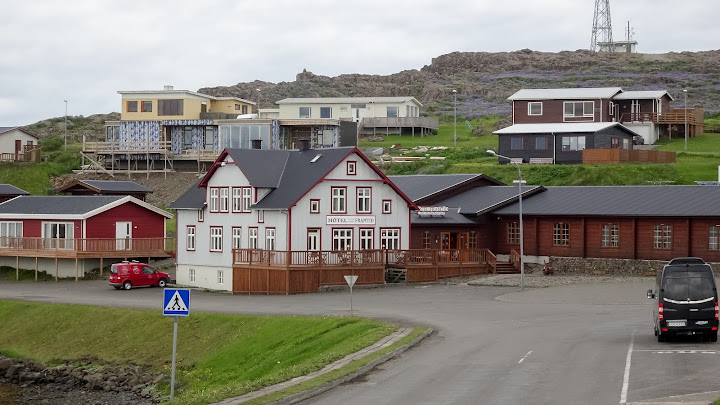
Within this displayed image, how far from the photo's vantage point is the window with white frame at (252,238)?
60844 mm

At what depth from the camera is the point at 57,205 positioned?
70.8 m

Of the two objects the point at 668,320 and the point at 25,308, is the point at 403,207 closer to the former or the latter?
the point at 25,308

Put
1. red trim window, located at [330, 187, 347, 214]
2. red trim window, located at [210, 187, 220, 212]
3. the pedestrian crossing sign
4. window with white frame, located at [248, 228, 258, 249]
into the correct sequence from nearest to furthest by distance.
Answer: the pedestrian crossing sign, red trim window, located at [330, 187, 347, 214], window with white frame, located at [248, 228, 258, 249], red trim window, located at [210, 187, 220, 212]

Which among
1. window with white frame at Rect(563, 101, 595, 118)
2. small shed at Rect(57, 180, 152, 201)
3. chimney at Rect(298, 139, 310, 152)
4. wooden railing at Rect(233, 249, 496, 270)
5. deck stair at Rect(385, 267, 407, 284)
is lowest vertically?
deck stair at Rect(385, 267, 407, 284)

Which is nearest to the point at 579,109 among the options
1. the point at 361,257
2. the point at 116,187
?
the point at 116,187

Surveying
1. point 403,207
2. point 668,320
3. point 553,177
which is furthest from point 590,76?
point 668,320

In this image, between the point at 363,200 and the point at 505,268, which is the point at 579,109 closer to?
the point at 505,268

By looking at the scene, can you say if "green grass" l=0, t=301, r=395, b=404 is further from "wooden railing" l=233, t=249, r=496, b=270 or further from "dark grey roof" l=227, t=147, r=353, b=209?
"dark grey roof" l=227, t=147, r=353, b=209

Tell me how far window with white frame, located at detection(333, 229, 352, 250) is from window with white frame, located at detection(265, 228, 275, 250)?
342 centimetres

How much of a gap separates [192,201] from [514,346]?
34965 millimetres

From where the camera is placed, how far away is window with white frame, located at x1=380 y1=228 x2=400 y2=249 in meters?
62.0

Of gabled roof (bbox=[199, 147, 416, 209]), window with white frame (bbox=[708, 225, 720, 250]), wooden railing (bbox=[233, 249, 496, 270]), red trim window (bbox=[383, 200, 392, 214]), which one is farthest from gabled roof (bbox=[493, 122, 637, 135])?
red trim window (bbox=[383, 200, 392, 214])

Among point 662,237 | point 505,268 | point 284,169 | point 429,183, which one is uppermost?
point 284,169

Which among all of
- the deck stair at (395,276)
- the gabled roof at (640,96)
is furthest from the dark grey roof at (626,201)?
the gabled roof at (640,96)
